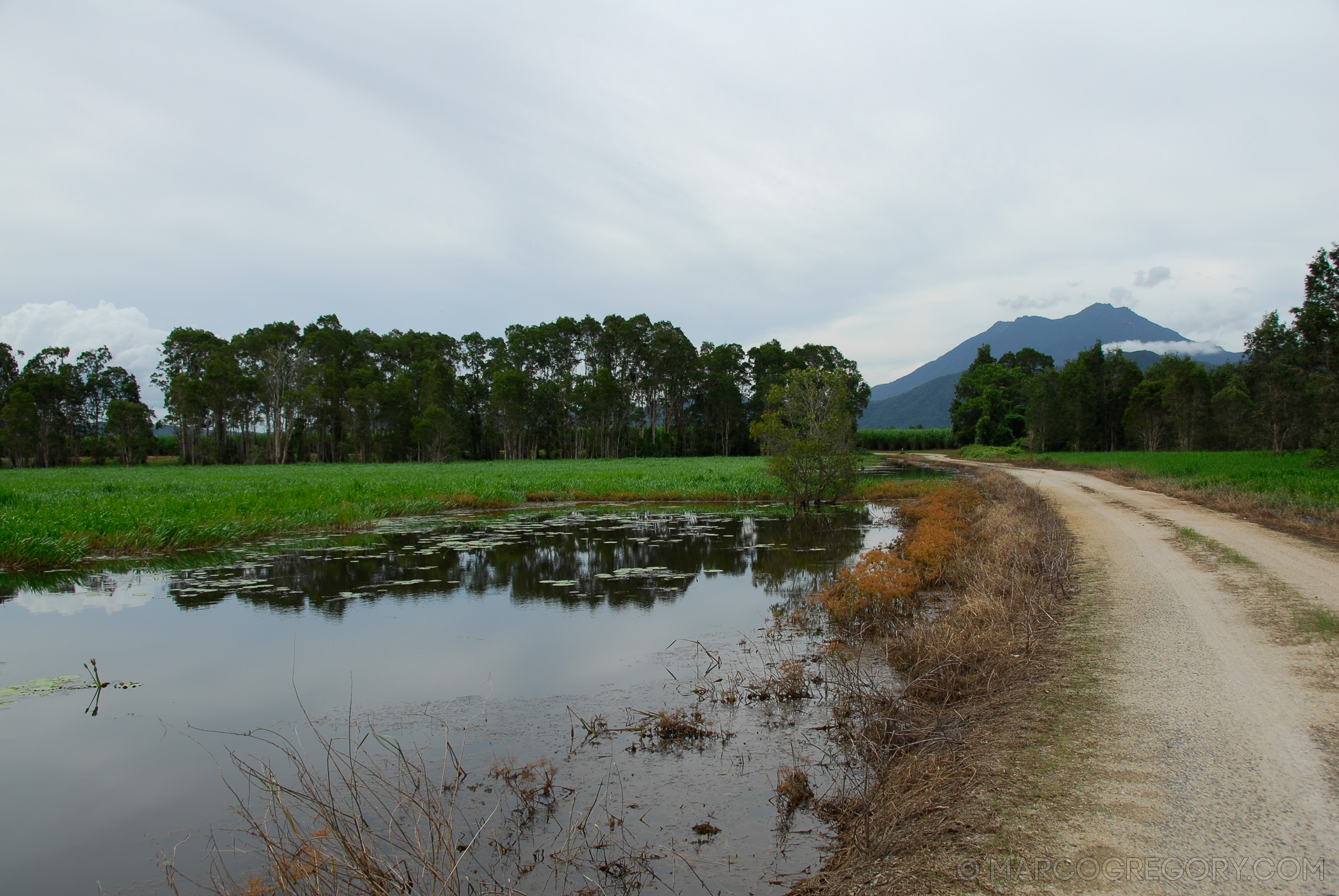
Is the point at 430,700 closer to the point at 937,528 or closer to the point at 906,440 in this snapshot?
the point at 937,528

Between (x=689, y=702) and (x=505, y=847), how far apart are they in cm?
262

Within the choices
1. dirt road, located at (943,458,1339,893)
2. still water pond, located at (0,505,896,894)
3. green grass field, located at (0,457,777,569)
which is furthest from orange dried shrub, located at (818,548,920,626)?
green grass field, located at (0,457,777,569)

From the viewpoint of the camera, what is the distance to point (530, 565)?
539 inches

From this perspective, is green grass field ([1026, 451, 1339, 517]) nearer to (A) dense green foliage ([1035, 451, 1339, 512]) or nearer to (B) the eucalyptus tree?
(A) dense green foliage ([1035, 451, 1339, 512])

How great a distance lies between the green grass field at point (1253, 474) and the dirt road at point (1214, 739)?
8.25 meters

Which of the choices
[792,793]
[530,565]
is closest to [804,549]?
[530,565]

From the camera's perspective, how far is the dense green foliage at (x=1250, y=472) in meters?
16.0

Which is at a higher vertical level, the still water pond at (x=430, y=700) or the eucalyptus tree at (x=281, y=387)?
the eucalyptus tree at (x=281, y=387)

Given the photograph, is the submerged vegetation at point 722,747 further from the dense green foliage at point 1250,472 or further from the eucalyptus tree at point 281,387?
the eucalyptus tree at point 281,387

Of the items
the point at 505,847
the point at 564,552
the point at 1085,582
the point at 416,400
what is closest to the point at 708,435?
the point at 416,400

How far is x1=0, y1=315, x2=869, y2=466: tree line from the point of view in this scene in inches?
2479

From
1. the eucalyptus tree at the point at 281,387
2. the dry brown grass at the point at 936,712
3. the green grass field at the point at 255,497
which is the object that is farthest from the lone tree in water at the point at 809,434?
the eucalyptus tree at the point at 281,387

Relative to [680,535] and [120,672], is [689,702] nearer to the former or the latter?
[120,672]

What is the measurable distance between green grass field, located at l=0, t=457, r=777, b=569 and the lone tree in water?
15.4ft
